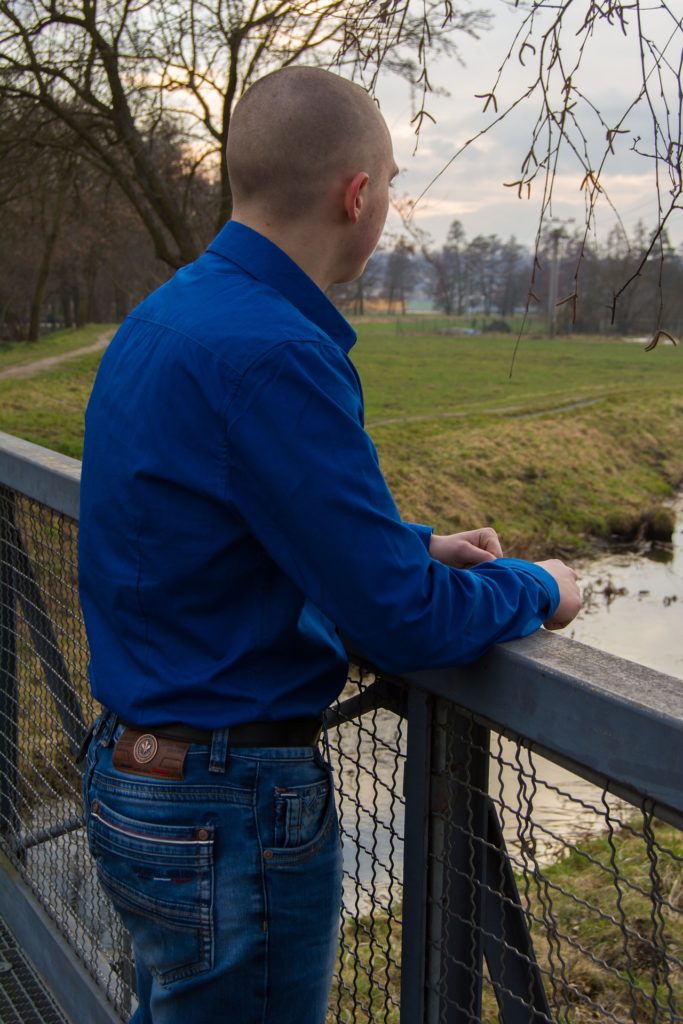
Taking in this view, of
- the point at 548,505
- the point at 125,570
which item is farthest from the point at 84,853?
the point at 548,505

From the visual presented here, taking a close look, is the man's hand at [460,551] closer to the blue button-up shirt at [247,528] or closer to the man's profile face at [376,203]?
the blue button-up shirt at [247,528]

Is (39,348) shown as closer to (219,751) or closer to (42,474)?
(42,474)

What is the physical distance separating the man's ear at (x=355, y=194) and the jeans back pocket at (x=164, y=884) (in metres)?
0.86

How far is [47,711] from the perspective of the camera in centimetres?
276

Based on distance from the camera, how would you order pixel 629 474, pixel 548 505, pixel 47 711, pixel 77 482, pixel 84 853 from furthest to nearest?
1. pixel 629 474
2. pixel 548 505
3. pixel 47 711
4. pixel 84 853
5. pixel 77 482

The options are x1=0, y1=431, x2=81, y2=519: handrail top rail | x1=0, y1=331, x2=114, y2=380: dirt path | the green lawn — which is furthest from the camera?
the green lawn

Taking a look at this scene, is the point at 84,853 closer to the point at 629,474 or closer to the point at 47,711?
the point at 47,711

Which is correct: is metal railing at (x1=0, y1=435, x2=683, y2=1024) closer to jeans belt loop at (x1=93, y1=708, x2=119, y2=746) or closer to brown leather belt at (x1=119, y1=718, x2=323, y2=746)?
brown leather belt at (x1=119, y1=718, x2=323, y2=746)

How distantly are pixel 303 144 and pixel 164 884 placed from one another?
1.03 metres

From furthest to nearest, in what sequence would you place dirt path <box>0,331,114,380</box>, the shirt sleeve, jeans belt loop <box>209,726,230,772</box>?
dirt path <box>0,331,114,380</box> → jeans belt loop <box>209,726,230,772</box> → the shirt sleeve

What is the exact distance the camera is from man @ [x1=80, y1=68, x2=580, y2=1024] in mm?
1337

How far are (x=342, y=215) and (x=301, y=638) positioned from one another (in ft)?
1.92

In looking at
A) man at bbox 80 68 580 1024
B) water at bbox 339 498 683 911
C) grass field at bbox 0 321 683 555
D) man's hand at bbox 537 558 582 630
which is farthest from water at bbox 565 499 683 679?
man at bbox 80 68 580 1024

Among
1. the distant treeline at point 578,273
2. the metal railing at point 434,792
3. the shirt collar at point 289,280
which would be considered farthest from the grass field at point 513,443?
the shirt collar at point 289,280
